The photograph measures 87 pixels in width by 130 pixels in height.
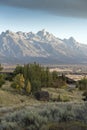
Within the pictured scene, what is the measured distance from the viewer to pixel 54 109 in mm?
17578

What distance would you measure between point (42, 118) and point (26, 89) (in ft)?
176

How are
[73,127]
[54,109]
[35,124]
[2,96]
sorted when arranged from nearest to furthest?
[73,127]
[35,124]
[54,109]
[2,96]

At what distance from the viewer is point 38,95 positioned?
58.9 metres

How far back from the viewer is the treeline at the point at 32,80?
70.5 meters

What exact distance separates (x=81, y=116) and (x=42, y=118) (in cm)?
193

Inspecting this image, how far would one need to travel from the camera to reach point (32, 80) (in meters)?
81.8

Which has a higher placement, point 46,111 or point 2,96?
point 46,111

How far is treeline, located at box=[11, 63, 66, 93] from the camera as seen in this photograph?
7050 centimetres

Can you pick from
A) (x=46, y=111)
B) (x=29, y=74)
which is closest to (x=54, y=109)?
(x=46, y=111)

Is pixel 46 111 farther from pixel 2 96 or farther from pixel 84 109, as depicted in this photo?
pixel 2 96

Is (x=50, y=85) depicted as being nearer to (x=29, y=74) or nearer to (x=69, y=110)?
(x=29, y=74)

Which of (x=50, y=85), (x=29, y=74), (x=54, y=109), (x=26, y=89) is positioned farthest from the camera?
(x=50, y=85)

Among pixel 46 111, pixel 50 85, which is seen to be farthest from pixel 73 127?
pixel 50 85

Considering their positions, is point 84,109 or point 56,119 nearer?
point 56,119
